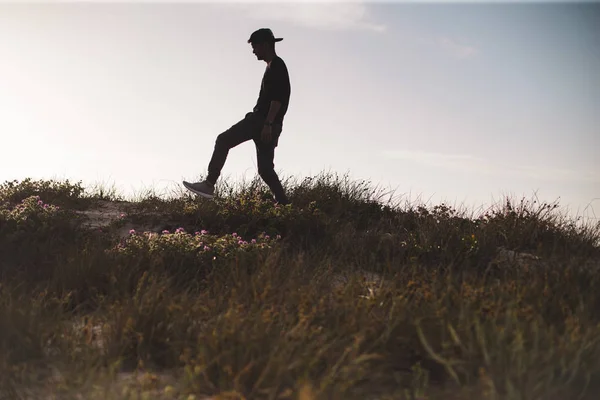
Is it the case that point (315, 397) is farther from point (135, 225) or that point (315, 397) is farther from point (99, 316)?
point (135, 225)

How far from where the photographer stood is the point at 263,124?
7.70 m

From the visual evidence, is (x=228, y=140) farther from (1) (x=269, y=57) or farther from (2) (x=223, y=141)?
(1) (x=269, y=57)

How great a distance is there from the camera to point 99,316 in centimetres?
413

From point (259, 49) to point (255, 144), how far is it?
131 cm

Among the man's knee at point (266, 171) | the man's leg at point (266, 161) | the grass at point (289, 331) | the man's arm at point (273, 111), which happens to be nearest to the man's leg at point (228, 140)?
the man's leg at point (266, 161)

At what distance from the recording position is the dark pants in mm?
7699

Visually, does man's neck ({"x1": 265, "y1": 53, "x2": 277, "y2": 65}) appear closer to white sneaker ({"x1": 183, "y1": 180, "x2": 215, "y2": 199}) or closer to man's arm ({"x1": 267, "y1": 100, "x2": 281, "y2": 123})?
man's arm ({"x1": 267, "y1": 100, "x2": 281, "y2": 123})

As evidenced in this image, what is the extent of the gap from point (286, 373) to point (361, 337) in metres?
0.48

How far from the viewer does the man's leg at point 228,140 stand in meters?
7.71

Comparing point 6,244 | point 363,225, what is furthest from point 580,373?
point 6,244

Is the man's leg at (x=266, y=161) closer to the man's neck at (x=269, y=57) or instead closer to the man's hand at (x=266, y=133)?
the man's hand at (x=266, y=133)

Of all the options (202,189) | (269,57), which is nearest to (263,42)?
(269,57)

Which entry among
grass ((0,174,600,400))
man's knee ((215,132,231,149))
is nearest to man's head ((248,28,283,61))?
man's knee ((215,132,231,149))

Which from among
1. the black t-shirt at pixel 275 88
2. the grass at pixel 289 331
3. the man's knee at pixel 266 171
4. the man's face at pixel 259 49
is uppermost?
the man's face at pixel 259 49
